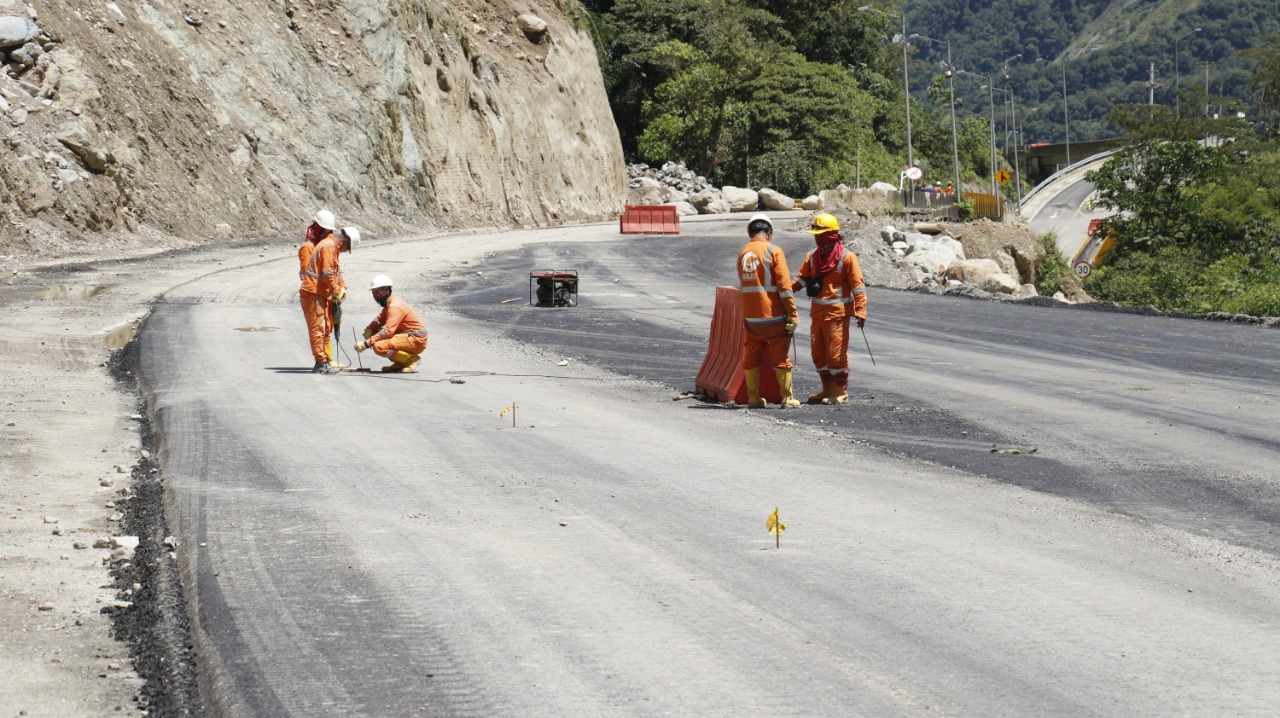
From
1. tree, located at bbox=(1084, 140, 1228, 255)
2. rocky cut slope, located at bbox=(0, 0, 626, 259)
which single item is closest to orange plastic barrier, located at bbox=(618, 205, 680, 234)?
rocky cut slope, located at bbox=(0, 0, 626, 259)

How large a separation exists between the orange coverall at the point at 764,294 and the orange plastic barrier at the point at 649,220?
36666 mm

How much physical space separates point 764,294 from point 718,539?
19.0 feet

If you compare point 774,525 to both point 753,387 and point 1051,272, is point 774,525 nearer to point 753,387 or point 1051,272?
point 753,387

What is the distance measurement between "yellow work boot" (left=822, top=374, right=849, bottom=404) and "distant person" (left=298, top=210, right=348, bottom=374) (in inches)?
213

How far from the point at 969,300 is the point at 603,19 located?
200 feet

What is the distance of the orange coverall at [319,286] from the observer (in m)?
15.2

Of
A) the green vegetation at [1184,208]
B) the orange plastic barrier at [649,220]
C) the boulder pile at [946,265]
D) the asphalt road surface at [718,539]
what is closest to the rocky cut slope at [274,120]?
the orange plastic barrier at [649,220]

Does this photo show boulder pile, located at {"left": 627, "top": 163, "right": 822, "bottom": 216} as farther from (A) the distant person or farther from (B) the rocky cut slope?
(A) the distant person

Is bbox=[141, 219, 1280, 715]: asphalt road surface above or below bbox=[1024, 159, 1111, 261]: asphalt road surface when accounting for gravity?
below

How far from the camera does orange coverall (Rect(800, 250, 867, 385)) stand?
13719 mm

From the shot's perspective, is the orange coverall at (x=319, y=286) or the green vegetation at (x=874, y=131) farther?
the green vegetation at (x=874, y=131)

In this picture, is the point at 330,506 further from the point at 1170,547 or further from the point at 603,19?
the point at 603,19

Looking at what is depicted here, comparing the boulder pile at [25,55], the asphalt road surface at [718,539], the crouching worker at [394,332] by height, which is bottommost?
the asphalt road surface at [718,539]

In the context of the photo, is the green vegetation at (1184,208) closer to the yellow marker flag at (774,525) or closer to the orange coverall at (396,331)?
the orange coverall at (396,331)
